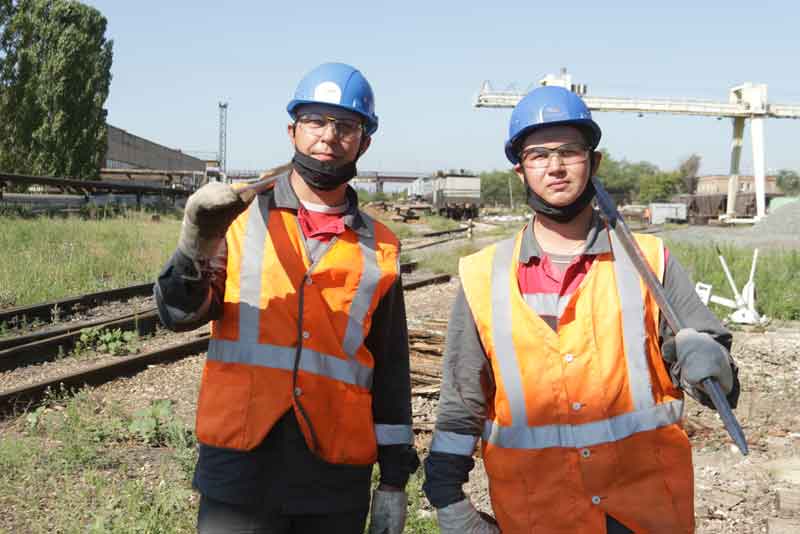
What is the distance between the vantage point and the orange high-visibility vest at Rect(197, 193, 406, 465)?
8.17ft

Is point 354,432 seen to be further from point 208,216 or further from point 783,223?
point 783,223

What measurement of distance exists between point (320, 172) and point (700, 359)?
140cm

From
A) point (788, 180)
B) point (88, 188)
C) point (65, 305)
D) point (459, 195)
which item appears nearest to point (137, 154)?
point (459, 195)

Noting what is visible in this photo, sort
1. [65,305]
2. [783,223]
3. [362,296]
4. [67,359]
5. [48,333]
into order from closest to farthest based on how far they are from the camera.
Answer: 1. [362,296]
2. [67,359]
3. [48,333]
4. [65,305]
5. [783,223]

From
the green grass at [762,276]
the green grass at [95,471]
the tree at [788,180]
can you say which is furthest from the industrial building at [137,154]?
the tree at [788,180]

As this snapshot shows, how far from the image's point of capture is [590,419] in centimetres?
234

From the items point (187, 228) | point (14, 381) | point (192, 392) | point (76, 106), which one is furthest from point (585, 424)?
point (76, 106)

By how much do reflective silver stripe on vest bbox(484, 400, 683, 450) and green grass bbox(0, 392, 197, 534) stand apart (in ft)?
7.42

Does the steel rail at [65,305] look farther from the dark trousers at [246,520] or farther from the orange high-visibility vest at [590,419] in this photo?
the orange high-visibility vest at [590,419]

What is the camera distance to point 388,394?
112 inches

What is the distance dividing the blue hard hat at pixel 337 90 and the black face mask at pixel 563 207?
0.74m

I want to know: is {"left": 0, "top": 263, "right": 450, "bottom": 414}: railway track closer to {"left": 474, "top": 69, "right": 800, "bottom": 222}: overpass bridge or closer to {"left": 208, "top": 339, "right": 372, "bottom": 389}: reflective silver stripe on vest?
{"left": 208, "top": 339, "right": 372, "bottom": 389}: reflective silver stripe on vest

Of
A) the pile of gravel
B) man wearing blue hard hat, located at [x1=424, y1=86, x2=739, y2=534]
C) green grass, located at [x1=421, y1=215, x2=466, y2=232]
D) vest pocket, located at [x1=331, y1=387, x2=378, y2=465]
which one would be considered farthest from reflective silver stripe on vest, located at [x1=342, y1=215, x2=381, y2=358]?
green grass, located at [x1=421, y1=215, x2=466, y2=232]

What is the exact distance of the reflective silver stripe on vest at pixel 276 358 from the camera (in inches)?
99.3
